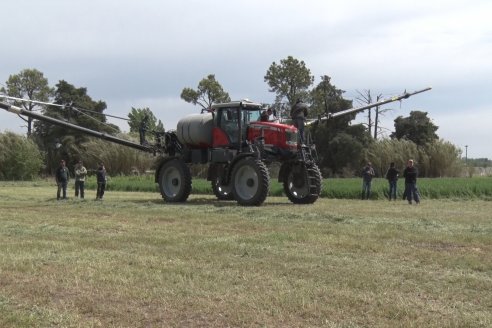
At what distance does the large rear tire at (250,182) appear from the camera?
17.2 m

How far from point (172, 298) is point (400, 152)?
3907cm

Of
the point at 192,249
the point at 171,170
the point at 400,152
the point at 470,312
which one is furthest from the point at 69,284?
the point at 400,152

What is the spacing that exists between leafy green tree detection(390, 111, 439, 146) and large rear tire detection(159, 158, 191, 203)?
35.2 meters

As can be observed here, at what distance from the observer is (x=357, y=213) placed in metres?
15.2

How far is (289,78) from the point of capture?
52125 millimetres

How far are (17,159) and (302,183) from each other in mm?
34880

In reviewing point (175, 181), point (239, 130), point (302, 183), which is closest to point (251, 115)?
point (239, 130)

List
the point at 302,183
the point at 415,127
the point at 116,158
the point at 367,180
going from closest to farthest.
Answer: the point at 302,183 < the point at 367,180 < the point at 116,158 < the point at 415,127

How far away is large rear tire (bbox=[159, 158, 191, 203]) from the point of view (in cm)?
1991

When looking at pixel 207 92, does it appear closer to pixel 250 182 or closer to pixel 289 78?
pixel 289 78

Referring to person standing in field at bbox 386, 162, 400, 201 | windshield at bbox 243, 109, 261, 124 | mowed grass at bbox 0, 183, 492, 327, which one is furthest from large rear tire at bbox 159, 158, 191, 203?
person standing in field at bbox 386, 162, 400, 201

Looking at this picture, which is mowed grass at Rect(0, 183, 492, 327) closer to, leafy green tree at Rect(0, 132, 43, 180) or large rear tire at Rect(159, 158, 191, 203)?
large rear tire at Rect(159, 158, 191, 203)

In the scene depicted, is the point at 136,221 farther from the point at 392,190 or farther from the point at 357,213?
the point at 392,190

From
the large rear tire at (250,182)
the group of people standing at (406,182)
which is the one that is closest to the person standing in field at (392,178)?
the group of people standing at (406,182)
